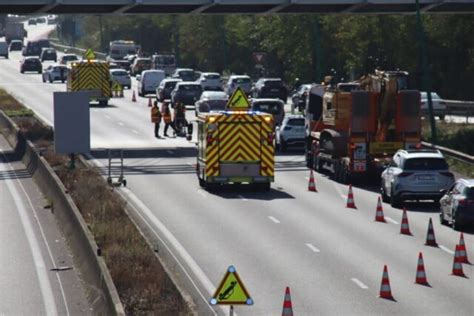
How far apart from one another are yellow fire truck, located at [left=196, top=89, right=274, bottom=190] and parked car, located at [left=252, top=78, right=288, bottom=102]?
40623mm

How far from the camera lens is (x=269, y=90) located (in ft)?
273

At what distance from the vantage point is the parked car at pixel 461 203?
32391 mm

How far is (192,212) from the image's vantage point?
1451 inches

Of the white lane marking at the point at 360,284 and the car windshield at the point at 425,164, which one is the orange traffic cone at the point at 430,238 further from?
the car windshield at the point at 425,164

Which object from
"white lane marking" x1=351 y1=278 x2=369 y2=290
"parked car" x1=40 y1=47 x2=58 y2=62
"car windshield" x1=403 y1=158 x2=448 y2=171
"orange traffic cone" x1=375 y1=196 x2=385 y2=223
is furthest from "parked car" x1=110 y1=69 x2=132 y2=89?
"white lane marking" x1=351 y1=278 x2=369 y2=290

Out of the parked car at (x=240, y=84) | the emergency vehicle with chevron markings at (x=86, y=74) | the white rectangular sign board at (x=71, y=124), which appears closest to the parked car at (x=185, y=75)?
the parked car at (x=240, y=84)

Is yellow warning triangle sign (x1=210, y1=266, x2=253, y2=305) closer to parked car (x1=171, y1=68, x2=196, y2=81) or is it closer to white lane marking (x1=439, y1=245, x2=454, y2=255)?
white lane marking (x1=439, y1=245, x2=454, y2=255)

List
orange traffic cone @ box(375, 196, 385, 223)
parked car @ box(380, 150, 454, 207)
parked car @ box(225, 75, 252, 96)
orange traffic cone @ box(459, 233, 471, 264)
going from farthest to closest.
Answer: parked car @ box(225, 75, 252, 96)
parked car @ box(380, 150, 454, 207)
orange traffic cone @ box(375, 196, 385, 223)
orange traffic cone @ box(459, 233, 471, 264)

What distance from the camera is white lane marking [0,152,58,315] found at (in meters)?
24.6

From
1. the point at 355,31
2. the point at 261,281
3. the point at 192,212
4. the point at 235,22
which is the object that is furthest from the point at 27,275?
the point at 235,22

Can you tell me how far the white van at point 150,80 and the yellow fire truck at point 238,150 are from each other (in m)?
48.2

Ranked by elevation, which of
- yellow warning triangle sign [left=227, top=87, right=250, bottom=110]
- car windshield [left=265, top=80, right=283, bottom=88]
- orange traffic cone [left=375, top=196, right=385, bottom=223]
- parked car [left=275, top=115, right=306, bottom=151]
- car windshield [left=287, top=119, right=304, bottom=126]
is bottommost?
car windshield [left=265, top=80, right=283, bottom=88]

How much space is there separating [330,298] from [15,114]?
46185mm

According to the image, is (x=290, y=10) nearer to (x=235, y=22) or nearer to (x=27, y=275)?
(x=27, y=275)
